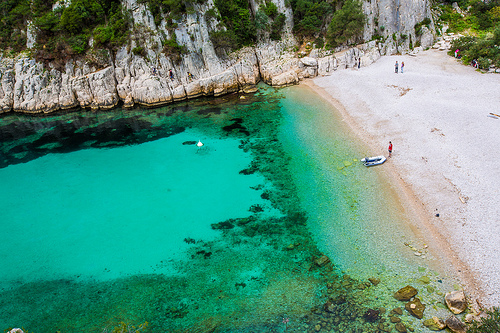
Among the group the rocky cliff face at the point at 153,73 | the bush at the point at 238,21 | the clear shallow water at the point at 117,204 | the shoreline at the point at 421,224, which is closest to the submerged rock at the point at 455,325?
the shoreline at the point at 421,224

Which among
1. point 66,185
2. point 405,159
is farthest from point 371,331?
point 66,185

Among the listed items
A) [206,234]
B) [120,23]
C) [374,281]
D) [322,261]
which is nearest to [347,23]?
[120,23]

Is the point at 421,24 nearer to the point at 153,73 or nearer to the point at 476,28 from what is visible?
the point at 476,28

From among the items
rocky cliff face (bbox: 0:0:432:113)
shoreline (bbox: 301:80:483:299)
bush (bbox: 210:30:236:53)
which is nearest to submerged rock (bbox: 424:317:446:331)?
shoreline (bbox: 301:80:483:299)

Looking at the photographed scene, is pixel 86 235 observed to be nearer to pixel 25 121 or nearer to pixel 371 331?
pixel 371 331

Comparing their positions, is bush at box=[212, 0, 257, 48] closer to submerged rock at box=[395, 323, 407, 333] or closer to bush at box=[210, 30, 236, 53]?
bush at box=[210, 30, 236, 53]

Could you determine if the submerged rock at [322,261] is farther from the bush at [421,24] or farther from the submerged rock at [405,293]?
the bush at [421,24]
